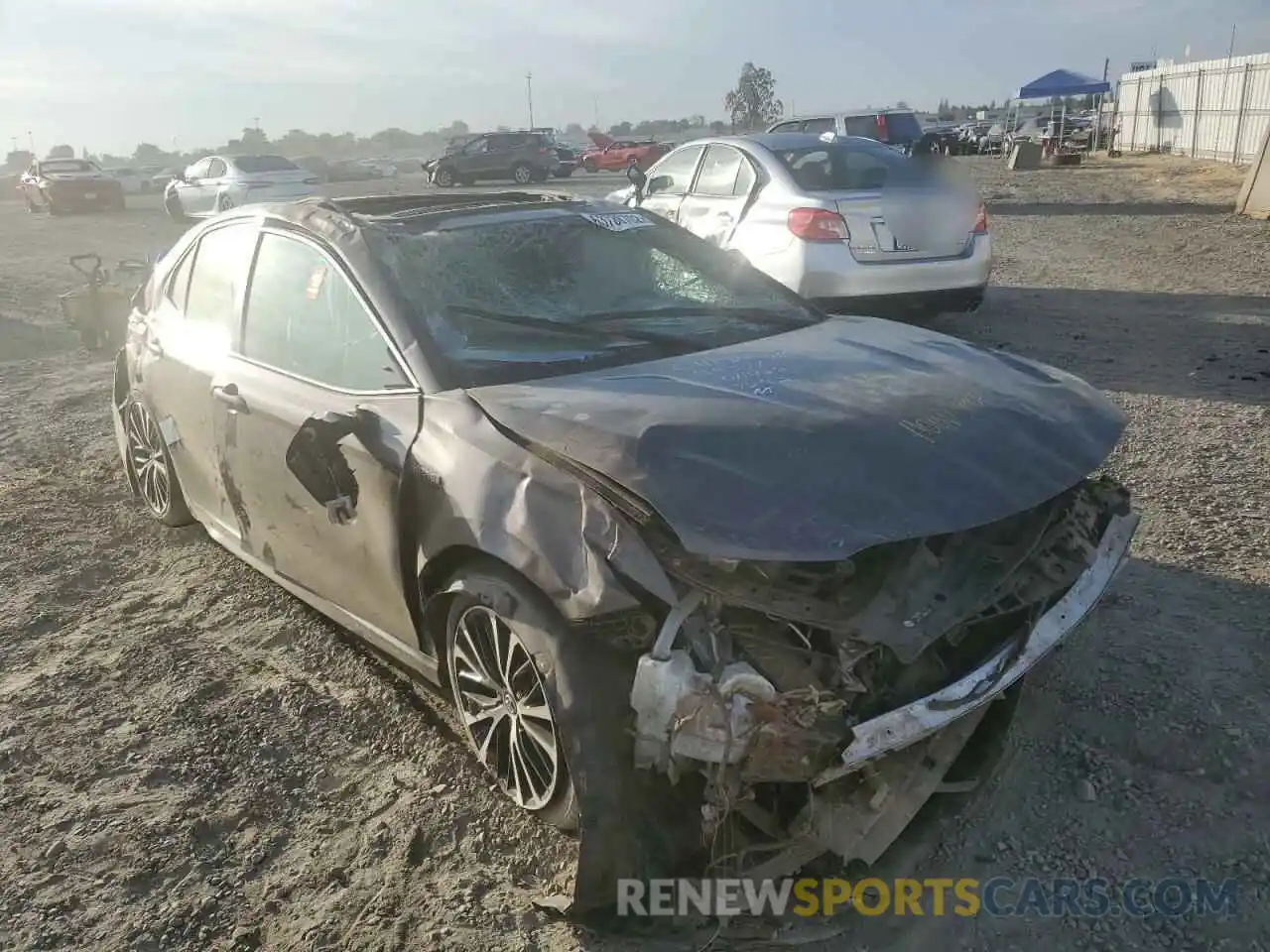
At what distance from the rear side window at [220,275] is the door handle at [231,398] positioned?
27 cm

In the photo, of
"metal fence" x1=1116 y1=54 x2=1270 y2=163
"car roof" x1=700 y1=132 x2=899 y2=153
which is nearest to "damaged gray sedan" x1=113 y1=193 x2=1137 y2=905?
"car roof" x1=700 y1=132 x2=899 y2=153

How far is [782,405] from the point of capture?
2.96 m

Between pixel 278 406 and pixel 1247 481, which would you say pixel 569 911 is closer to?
pixel 278 406

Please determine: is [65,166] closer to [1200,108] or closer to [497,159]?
[497,159]

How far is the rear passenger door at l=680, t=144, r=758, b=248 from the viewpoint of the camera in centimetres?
828

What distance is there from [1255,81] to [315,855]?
2858cm

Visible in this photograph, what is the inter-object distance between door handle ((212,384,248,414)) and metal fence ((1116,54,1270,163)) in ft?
76.4

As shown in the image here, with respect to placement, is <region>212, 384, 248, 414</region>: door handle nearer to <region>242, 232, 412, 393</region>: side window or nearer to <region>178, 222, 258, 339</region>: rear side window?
<region>242, 232, 412, 393</region>: side window

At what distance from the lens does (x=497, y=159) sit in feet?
104

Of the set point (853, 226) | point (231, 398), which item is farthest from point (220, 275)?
point (853, 226)

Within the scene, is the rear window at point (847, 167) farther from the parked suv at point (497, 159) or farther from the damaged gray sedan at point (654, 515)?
the parked suv at point (497, 159)

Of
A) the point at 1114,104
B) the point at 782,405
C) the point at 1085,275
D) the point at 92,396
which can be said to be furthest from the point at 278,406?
the point at 1114,104

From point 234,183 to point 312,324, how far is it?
1979cm

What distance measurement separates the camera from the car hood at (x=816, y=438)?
8.23ft
